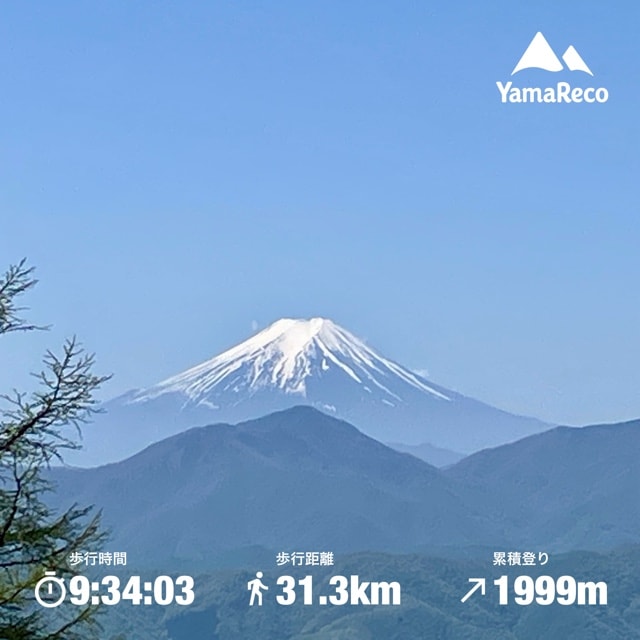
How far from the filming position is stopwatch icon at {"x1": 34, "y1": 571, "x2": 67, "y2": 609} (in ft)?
21.7

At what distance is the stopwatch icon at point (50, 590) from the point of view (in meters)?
6.61

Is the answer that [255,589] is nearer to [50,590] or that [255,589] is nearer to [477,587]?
[477,587]

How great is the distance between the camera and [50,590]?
6.79 metres

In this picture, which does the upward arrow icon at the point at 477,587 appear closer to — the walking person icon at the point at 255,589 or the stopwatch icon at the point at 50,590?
the walking person icon at the point at 255,589

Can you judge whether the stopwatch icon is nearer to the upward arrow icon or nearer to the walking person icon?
the walking person icon

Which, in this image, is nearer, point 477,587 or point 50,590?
point 50,590

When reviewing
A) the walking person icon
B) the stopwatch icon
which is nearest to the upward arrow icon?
the walking person icon

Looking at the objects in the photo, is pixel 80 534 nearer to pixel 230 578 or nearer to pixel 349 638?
pixel 349 638

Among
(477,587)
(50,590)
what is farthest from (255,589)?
(50,590)

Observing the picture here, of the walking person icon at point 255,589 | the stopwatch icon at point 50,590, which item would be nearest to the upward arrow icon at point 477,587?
the walking person icon at point 255,589

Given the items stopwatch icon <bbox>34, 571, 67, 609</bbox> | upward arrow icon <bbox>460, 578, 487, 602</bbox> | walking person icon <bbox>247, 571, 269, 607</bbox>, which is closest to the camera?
stopwatch icon <bbox>34, 571, 67, 609</bbox>

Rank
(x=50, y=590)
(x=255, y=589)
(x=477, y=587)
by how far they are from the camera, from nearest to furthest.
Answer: (x=50, y=590)
(x=255, y=589)
(x=477, y=587)

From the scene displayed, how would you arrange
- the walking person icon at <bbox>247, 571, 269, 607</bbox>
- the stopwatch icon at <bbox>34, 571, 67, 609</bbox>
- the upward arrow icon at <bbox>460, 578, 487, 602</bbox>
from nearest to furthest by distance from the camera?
the stopwatch icon at <bbox>34, 571, 67, 609</bbox> → the walking person icon at <bbox>247, 571, 269, 607</bbox> → the upward arrow icon at <bbox>460, 578, 487, 602</bbox>

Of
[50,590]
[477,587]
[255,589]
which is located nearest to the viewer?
[50,590]
